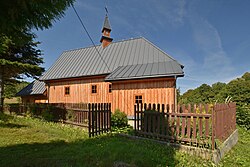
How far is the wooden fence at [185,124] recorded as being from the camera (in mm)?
5848

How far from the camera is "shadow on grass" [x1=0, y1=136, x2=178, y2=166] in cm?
482

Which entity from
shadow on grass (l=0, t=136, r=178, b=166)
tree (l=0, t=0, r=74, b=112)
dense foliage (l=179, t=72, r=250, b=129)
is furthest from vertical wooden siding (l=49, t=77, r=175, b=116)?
tree (l=0, t=0, r=74, b=112)

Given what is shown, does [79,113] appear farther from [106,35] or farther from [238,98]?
[238,98]

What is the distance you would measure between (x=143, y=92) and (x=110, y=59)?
5.56 metres

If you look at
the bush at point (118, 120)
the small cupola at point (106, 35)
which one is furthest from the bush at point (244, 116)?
the small cupola at point (106, 35)

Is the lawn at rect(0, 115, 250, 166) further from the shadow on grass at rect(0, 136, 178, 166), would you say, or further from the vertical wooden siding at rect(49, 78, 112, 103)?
the vertical wooden siding at rect(49, 78, 112, 103)

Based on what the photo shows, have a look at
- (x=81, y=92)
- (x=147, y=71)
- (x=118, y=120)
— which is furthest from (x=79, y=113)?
(x=81, y=92)

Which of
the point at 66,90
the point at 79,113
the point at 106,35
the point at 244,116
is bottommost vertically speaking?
the point at 244,116

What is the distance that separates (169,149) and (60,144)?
4283 millimetres

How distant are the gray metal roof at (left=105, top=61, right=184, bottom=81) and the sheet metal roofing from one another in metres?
0.07

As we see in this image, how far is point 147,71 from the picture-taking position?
12.4 metres

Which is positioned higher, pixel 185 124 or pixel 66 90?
pixel 66 90

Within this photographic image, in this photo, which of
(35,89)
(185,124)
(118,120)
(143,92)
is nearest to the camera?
(185,124)

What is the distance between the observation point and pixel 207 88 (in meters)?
33.6
